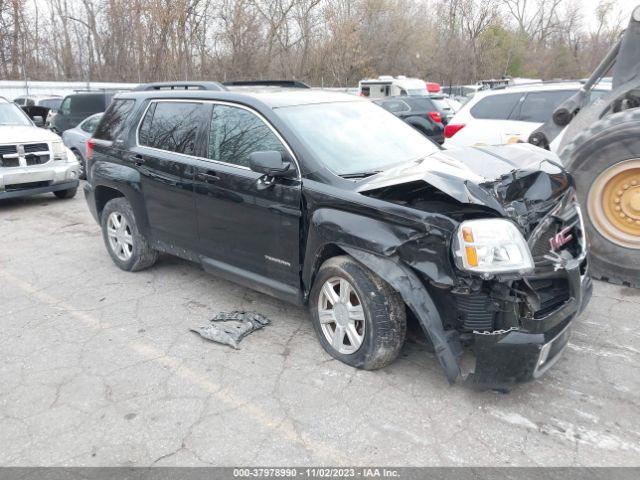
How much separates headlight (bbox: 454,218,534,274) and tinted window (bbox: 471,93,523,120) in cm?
555

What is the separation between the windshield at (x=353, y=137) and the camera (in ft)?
12.5

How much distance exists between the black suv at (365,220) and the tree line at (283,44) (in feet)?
87.3

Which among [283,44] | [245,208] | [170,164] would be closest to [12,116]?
[170,164]

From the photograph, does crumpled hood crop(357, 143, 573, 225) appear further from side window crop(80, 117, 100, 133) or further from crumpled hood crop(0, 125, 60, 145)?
side window crop(80, 117, 100, 133)

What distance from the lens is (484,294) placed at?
2916 mm

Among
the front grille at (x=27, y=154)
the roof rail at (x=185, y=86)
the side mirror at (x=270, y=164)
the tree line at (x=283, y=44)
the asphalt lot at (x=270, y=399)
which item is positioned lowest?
the asphalt lot at (x=270, y=399)

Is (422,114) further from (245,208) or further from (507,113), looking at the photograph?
(245,208)

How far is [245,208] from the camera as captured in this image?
4008 millimetres

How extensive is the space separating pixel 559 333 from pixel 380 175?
145cm

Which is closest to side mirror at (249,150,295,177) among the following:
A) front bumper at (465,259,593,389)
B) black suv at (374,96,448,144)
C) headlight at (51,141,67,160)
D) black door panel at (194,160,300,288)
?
black door panel at (194,160,300,288)

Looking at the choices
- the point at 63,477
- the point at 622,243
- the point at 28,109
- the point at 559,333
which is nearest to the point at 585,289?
the point at 559,333

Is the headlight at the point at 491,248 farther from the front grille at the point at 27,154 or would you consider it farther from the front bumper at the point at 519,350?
the front grille at the point at 27,154

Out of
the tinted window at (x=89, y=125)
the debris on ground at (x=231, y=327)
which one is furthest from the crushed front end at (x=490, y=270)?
the tinted window at (x=89, y=125)

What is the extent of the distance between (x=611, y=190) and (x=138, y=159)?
14.4ft
